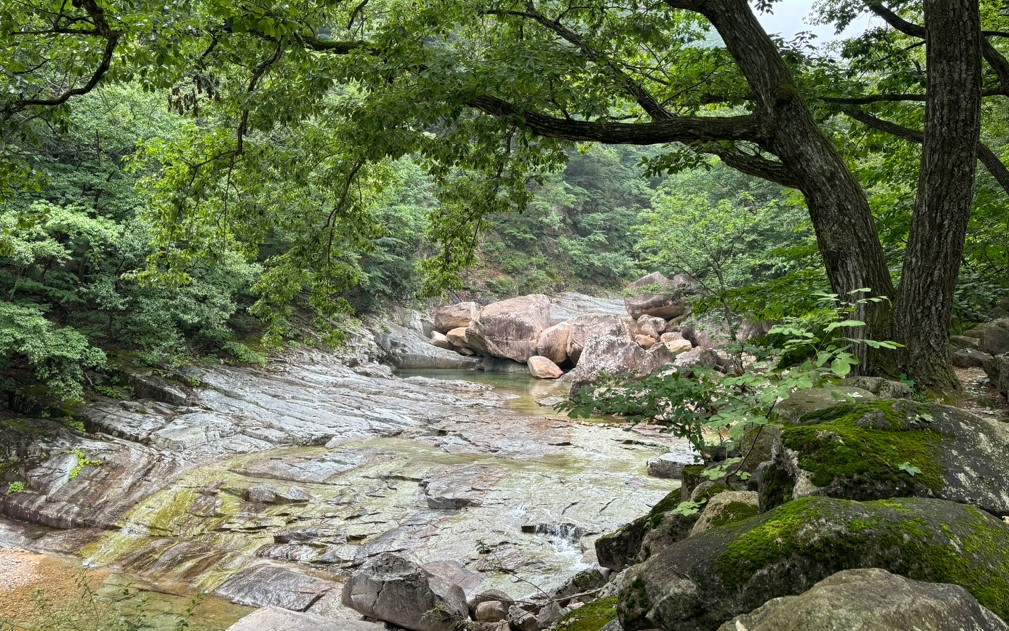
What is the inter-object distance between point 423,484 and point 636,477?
3180 mm

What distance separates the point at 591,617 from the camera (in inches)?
128

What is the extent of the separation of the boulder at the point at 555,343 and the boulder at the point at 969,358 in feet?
61.1

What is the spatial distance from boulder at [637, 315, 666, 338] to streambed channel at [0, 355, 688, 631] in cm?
1271

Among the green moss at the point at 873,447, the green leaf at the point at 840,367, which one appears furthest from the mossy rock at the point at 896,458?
the green leaf at the point at 840,367

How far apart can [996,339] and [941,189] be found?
457cm

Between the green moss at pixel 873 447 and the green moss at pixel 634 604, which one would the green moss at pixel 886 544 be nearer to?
the green moss at pixel 873 447

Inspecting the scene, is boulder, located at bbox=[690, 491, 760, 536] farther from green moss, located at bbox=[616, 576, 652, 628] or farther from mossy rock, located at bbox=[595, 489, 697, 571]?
green moss, located at bbox=[616, 576, 652, 628]

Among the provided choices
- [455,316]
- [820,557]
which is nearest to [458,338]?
[455,316]

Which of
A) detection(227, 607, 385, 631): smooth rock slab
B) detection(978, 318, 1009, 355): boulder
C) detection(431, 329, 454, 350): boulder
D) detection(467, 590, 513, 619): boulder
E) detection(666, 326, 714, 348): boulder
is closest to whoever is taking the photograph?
detection(227, 607, 385, 631): smooth rock slab

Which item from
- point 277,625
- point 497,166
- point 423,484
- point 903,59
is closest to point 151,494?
point 423,484

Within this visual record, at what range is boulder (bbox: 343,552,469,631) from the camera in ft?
15.4

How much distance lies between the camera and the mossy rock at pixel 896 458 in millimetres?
2217

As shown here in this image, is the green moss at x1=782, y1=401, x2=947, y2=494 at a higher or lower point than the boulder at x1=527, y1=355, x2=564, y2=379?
higher

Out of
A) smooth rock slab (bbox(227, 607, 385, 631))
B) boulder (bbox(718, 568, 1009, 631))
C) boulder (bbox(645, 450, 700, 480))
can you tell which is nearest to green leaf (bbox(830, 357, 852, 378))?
boulder (bbox(718, 568, 1009, 631))
